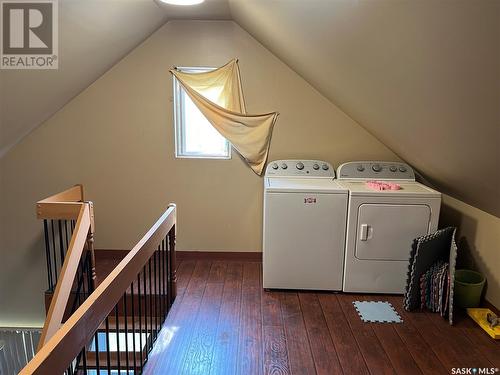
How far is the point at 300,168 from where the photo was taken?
10.7ft

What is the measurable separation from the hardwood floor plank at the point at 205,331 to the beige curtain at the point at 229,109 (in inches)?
47.3

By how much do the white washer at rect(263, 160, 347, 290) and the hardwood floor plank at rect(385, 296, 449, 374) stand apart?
0.53 meters

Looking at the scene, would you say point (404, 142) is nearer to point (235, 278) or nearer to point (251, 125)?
point (251, 125)

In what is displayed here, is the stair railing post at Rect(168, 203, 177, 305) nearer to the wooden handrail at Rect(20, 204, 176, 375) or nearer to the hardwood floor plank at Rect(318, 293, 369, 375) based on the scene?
the wooden handrail at Rect(20, 204, 176, 375)

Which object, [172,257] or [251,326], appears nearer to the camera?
[251,326]

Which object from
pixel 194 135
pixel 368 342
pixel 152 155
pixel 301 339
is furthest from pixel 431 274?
pixel 152 155

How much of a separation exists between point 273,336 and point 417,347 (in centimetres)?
88

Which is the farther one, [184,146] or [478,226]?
[184,146]

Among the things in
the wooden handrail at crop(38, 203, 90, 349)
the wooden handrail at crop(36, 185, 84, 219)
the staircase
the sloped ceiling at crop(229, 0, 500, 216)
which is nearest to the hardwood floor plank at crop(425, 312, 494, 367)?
the sloped ceiling at crop(229, 0, 500, 216)

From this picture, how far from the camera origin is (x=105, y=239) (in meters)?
3.55

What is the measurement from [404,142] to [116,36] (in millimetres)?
2232

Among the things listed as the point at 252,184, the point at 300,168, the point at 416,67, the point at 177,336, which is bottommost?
the point at 177,336

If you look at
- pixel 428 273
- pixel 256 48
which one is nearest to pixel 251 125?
pixel 256 48

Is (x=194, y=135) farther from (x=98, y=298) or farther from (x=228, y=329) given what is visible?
(x=98, y=298)
